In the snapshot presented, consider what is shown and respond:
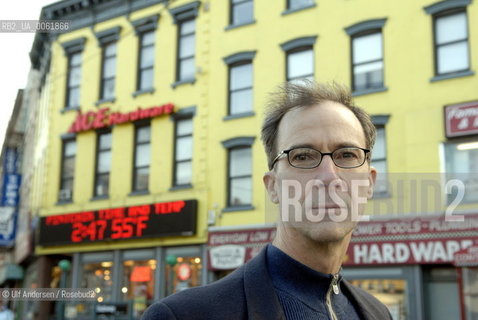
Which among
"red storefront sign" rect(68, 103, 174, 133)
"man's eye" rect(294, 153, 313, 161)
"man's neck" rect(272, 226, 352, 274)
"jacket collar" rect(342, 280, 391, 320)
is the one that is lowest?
"jacket collar" rect(342, 280, 391, 320)

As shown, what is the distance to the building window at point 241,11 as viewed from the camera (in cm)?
2016

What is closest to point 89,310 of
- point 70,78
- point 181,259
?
point 181,259

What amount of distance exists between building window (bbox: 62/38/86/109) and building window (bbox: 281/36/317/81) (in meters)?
9.17

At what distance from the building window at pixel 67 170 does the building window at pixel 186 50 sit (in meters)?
5.57

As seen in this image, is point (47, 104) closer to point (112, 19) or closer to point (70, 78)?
point (70, 78)

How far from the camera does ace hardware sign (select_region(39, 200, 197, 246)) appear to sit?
1945 cm

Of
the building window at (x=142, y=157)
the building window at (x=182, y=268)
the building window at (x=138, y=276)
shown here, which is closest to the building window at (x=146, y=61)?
the building window at (x=142, y=157)

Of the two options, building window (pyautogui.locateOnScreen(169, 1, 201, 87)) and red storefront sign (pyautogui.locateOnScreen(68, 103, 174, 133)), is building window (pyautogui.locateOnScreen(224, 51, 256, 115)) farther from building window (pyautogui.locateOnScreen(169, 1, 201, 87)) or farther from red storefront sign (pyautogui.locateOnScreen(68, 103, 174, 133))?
red storefront sign (pyautogui.locateOnScreen(68, 103, 174, 133))

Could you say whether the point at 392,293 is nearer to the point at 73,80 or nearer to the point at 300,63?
the point at 300,63

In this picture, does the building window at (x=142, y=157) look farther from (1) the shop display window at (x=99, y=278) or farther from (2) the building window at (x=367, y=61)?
(2) the building window at (x=367, y=61)

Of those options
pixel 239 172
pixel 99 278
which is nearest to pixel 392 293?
pixel 239 172

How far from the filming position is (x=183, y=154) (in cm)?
2033

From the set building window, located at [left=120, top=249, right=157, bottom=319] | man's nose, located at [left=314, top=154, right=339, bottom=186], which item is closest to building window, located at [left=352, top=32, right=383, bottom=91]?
building window, located at [left=120, top=249, right=157, bottom=319]

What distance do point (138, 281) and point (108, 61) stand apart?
8.47 m
